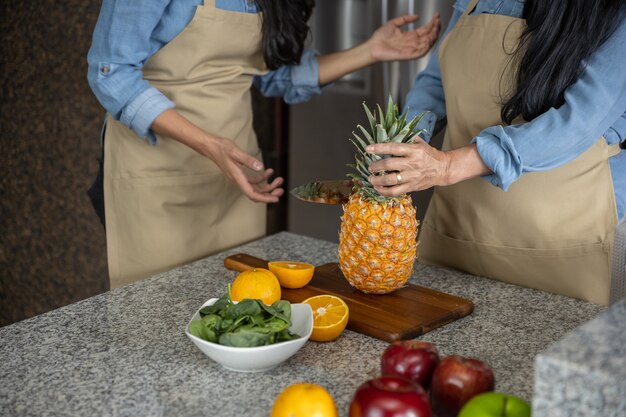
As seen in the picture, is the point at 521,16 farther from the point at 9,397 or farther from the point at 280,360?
the point at 9,397

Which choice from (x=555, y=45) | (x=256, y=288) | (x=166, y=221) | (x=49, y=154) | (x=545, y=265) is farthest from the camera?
(x=49, y=154)

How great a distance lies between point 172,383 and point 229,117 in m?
1.06

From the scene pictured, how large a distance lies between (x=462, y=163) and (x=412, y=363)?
55 cm

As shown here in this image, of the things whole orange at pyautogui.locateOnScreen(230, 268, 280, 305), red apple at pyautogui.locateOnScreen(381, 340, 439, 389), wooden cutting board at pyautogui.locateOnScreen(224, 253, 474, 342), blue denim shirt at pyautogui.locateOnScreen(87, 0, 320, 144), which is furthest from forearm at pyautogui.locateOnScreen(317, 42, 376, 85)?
red apple at pyautogui.locateOnScreen(381, 340, 439, 389)

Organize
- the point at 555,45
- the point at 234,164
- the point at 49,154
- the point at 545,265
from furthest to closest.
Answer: the point at 49,154 → the point at 234,164 → the point at 545,265 → the point at 555,45

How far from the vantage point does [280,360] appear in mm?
1253

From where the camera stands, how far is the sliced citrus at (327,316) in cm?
137

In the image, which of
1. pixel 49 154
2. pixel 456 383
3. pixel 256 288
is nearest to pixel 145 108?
pixel 256 288

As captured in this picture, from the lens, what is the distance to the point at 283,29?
214 cm

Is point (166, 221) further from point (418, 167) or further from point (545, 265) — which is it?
point (545, 265)

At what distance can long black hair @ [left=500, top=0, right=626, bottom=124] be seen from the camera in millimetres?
1524

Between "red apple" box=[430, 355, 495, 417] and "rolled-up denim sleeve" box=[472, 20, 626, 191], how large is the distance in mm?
563

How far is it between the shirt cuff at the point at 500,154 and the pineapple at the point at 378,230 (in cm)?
15

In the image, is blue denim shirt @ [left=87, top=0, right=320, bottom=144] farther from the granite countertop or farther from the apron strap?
the apron strap
